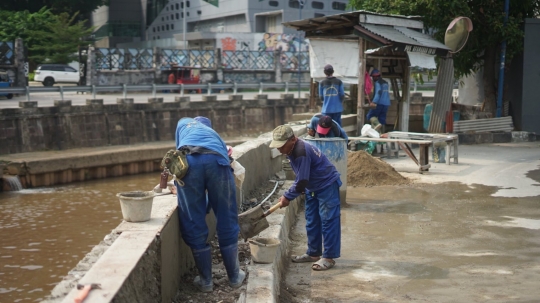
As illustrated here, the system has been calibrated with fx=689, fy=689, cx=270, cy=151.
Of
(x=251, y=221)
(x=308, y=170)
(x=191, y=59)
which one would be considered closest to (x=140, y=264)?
(x=251, y=221)

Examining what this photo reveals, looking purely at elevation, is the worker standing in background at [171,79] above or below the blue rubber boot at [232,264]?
above

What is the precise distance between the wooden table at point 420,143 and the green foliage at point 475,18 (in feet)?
14.4

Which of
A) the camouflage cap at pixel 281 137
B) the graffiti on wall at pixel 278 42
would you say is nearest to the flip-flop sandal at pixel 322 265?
the camouflage cap at pixel 281 137

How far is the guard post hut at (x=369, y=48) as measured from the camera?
47.4 ft

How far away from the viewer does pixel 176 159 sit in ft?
18.2

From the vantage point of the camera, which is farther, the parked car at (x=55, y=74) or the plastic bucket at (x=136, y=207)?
the parked car at (x=55, y=74)

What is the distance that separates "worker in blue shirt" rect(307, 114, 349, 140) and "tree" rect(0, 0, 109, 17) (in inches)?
1707

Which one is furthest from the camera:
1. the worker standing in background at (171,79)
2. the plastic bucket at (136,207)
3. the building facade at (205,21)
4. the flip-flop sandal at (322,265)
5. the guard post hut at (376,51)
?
the building facade at (205,21)

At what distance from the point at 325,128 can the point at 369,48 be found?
6.46 m

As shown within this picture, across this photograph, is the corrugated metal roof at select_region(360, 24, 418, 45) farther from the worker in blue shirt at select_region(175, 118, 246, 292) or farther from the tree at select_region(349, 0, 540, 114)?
the worker in blue shirt at select_region(175, 118, 246, 292)

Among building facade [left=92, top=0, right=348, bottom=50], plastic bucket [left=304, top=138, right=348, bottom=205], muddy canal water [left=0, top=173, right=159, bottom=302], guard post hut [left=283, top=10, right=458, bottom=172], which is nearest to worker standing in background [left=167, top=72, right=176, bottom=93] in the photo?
building facade [left=92, top=0, right=348, bottom=50]

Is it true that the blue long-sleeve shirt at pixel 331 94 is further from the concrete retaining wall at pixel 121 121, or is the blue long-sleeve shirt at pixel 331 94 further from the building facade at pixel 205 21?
the building facade at pixel 205 21

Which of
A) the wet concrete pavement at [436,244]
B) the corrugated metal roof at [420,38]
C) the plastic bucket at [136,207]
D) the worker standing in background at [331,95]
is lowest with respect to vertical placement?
the wet concrete pavement at [436,244]

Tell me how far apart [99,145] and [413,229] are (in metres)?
19.2
